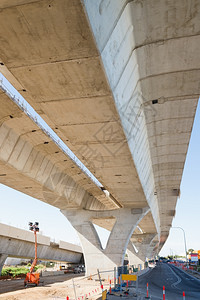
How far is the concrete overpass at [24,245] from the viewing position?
35.3 m

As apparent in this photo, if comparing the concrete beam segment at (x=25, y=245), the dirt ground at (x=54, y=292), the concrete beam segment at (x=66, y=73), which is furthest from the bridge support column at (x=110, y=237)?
the concrete beam segment at (x=66, y=73)

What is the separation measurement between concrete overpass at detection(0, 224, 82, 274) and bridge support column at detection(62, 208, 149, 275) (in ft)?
30.1

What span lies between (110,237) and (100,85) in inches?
980

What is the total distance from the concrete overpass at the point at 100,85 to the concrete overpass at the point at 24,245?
17.6 m

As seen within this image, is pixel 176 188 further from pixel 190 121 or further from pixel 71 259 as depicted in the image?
pixel 71 259

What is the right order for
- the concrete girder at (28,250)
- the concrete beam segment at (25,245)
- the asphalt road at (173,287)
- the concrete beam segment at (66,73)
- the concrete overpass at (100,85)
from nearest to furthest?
the concrete beam segment at (66,73)
the concrete overpass at (100,85)
the asphalt road at (173,287)
the concrete beam segment at (25,245)
the concrete girder at (28,250)

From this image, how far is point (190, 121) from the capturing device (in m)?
13.9

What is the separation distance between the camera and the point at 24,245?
4028cm

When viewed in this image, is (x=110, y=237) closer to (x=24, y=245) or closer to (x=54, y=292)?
(x=54, y=292)

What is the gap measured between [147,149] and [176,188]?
1161cm

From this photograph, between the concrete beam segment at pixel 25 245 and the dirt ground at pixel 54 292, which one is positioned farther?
the concrete beam segment at pixel 25 245

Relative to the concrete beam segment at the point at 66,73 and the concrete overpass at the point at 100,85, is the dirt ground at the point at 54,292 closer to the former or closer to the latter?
the concrete overpass at the point at 100,85

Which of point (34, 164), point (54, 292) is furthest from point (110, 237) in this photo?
point (34, 164)

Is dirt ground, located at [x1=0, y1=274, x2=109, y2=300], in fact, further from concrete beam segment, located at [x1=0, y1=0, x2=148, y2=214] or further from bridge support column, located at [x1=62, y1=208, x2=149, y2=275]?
concrete beam segment, located at [x1=0, y1=0, x2=148, y2=214]
